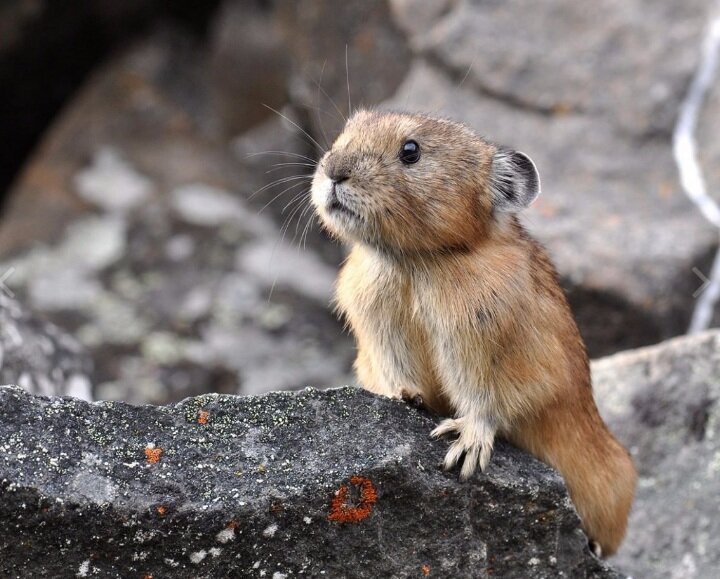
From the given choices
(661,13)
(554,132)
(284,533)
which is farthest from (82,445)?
(661,13)

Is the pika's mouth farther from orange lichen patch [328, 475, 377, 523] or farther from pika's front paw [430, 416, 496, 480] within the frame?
orange lichen patch [328, 475, 377, 523]

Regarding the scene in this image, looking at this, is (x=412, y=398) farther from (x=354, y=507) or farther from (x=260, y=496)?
(x=260, y=496)

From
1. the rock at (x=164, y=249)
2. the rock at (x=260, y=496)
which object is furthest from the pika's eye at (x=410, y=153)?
the rock at (x=164, y=249)

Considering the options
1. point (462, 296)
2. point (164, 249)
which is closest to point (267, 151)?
point (164, 249)

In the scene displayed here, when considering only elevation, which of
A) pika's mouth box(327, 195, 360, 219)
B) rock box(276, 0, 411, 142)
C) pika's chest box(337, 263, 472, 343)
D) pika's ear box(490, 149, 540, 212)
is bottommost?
pika's chest box(337, 263, 472, 343)

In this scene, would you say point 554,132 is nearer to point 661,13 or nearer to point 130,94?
point 661,13

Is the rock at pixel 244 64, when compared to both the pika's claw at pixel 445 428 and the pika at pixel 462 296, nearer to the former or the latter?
the pika at pixel 462 296

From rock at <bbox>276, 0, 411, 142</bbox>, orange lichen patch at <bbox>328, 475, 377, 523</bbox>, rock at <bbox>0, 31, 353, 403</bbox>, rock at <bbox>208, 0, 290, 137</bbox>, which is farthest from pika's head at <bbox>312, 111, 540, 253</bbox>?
rock at <bbox>208, 0, 290, 137</bbox>
